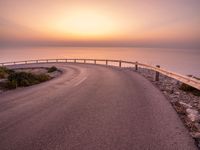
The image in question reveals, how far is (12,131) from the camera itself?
4.98 metres

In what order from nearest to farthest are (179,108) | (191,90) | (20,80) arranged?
(179,108) → (191,90) → (20,80)

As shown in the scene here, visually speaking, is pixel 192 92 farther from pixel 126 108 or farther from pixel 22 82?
pixel 22 82

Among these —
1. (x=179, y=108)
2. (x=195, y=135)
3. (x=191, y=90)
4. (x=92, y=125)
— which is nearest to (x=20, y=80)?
(x=92, y=125)

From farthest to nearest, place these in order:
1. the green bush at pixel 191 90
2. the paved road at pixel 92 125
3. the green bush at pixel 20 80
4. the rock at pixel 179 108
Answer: the green bush at pixel 20 80 → the green bush at pixel 191 90 → the rock at pixel 179 108 → the paved road at pixel 92 125

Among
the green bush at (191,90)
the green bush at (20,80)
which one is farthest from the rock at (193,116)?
the green bush at (20,80)

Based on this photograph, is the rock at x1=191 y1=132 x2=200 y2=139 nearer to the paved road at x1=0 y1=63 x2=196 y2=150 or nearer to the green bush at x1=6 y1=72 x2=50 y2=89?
the paved road at x1=0 y1=63 x2=196 y2=150

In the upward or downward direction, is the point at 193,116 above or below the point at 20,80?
below

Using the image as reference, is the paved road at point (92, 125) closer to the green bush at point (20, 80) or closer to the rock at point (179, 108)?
the rock at point (179, 108)

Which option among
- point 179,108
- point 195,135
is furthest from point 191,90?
point 195,135

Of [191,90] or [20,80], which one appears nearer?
[191,90]

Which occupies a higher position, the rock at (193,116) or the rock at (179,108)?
the rock at (193,116)

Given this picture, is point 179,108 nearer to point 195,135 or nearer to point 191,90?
point 195,135

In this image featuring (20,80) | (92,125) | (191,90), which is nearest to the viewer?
(92,125)

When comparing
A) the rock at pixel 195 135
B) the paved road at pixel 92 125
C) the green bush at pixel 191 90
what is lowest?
the green bush at pixel 191 90
